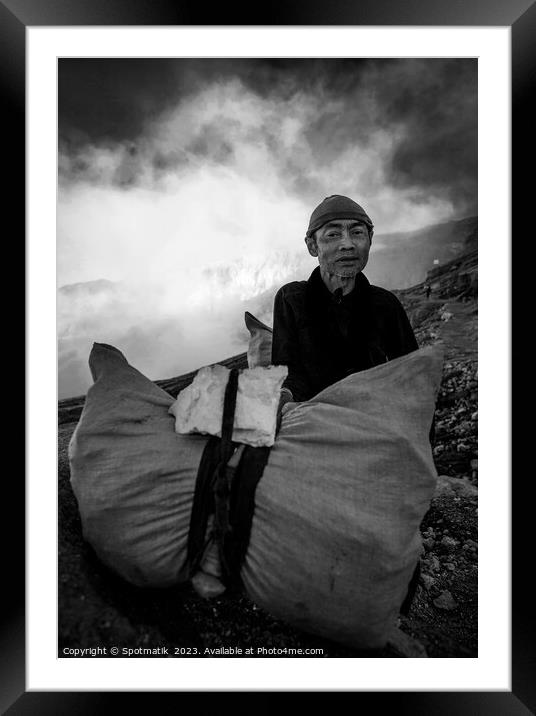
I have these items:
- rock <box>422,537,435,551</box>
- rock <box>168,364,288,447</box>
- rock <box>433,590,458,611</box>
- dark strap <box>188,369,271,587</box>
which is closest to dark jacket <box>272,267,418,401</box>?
rock <box>168,364,288,447</box>

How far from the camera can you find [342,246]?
1.51 m

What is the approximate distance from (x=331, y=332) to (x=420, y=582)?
87 cm

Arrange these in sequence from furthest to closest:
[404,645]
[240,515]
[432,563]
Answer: [432,563] < [404,645] < [240,515]

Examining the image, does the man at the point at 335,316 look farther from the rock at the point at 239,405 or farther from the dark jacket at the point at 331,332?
the rock at the point at 239,405

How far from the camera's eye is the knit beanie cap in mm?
1489

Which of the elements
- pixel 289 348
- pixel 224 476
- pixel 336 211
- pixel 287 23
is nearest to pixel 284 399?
pixel 289 348

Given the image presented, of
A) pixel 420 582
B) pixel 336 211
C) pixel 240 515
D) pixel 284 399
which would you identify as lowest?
pixel 420 582

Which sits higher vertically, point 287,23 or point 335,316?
point 287,23

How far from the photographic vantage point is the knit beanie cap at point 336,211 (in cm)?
149

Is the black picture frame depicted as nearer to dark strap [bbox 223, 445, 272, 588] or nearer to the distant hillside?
the distant hillside

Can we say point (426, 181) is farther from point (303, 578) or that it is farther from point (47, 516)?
point (47, 516)

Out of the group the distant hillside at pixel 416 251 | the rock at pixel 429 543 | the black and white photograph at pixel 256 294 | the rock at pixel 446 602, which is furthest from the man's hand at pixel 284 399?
the rock at pixel 446 602

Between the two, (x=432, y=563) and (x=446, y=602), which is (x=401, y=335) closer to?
(x=432, y=563)

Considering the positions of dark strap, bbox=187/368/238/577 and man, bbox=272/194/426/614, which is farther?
man, bbox=272/194/426/614
